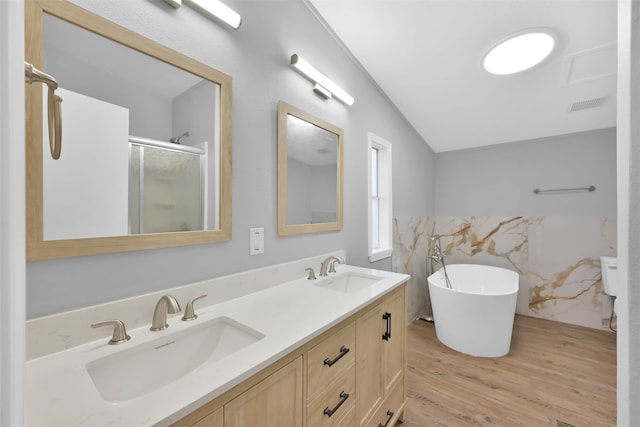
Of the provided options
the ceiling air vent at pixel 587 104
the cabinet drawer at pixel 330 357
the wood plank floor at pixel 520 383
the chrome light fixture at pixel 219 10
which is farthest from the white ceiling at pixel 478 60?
the wood plank floor at pixel 520 383

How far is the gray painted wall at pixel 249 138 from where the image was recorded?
859 mm

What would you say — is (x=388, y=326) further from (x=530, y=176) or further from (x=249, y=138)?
(x=530, y=176)

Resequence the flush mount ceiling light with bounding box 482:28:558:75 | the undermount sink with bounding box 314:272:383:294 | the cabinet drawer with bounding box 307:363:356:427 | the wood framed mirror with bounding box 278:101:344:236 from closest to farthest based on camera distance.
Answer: the cabinet drawer with bounding box 307:363:356:427 → the wood framed mirror with bounding box 278:101:344:236 → the undermount sink with bounding box 314:272:383:294 → the flush mount ceiling light with bounding box 482:28:558:75

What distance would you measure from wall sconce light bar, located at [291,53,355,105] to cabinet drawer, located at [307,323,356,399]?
1.46 meters

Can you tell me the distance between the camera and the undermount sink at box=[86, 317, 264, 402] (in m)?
0.76

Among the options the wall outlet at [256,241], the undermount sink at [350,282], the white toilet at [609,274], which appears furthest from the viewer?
the white toilet at [609,274]

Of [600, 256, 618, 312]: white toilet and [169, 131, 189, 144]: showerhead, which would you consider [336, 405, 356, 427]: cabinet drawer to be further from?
[600, 256, 618, 312]: white toilet

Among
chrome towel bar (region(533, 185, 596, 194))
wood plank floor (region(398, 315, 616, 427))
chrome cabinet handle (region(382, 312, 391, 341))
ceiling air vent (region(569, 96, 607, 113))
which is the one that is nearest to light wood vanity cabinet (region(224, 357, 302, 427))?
chrome cabinet handle (region(382, 312, 391, 341))

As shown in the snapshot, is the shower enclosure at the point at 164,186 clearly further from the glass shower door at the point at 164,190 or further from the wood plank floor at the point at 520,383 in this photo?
the wood plank floor at the point at 520,383

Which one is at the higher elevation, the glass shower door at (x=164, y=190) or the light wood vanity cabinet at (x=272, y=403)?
the glass shower door at (x=164, y=190)

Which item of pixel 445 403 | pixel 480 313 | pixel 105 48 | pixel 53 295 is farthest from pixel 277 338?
pixel 480 313

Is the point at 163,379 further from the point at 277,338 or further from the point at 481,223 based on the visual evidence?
the point at 481,223

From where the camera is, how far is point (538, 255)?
313 centimetres

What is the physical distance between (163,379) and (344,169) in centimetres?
164
